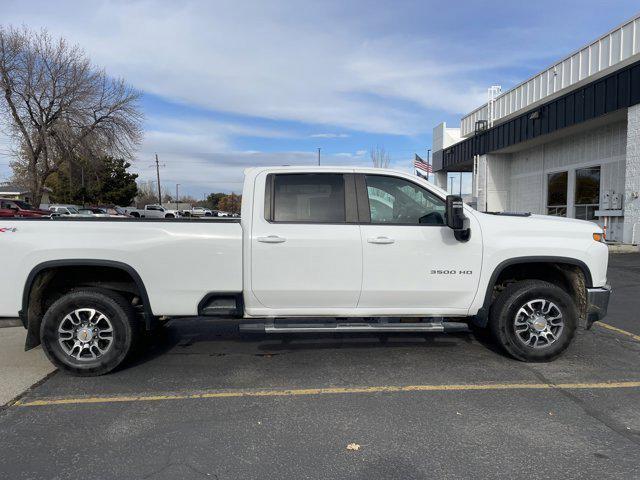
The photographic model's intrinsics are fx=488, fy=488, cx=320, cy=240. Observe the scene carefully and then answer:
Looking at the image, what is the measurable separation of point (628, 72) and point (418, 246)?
16.4 metres

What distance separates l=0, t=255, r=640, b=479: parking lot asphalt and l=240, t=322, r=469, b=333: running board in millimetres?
450

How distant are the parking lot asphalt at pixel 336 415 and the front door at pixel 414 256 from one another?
2.37 ft

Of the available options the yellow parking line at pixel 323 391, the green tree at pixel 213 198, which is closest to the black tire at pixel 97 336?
the yellow parking line at pixel 323 391

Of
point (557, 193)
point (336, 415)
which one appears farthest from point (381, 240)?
point (557, 193)

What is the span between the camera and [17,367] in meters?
5.07

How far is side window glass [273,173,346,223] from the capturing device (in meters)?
4.86

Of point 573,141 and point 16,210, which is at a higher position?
point 573,141

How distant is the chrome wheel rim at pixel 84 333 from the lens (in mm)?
4703

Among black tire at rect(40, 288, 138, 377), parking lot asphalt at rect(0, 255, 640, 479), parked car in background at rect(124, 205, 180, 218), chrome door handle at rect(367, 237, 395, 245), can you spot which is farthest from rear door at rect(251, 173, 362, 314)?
parked car in background at rect(124, 205, 180, 218)

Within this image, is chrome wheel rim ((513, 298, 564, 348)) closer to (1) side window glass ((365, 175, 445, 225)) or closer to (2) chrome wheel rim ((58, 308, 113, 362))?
(1) side window glass ((365, 175, 445, 225))

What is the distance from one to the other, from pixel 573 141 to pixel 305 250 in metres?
21.5

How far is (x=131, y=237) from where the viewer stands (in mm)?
4621

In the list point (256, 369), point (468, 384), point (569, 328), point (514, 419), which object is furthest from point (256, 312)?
point (569, 328)

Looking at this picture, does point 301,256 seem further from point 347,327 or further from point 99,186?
point 99,186
